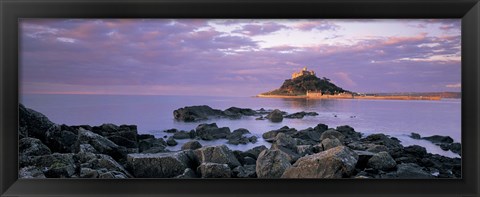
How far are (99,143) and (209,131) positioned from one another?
591 millimetres

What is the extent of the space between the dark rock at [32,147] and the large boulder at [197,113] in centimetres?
72

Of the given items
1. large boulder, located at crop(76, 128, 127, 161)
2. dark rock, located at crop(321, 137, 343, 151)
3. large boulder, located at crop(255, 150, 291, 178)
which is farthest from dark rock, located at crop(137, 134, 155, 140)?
dark rock, located at crop(321, 137, 343, 151)

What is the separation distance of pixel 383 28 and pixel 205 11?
955 millimetres

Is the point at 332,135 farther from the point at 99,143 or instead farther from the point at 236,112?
the point at 99,143

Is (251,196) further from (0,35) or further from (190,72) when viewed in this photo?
(0,35)

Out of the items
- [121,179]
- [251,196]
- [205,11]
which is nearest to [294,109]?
[251,196]

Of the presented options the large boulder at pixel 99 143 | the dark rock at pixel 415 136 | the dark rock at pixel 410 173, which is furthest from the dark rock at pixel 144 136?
the dark rock at pixel 415 136

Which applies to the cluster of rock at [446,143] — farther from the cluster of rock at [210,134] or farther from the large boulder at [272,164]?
the cluster of rock at [210,134]

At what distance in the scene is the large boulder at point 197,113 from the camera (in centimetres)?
237

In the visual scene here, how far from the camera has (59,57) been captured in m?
2.31

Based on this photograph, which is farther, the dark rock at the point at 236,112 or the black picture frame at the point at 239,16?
the dark rock at the point at 236,112

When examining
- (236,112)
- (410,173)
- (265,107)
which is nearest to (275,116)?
(265,107)

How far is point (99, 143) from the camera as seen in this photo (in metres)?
2.32

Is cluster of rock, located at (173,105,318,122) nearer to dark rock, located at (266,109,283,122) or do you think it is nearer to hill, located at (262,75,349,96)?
dark rock, located at (266,109,283,122)
